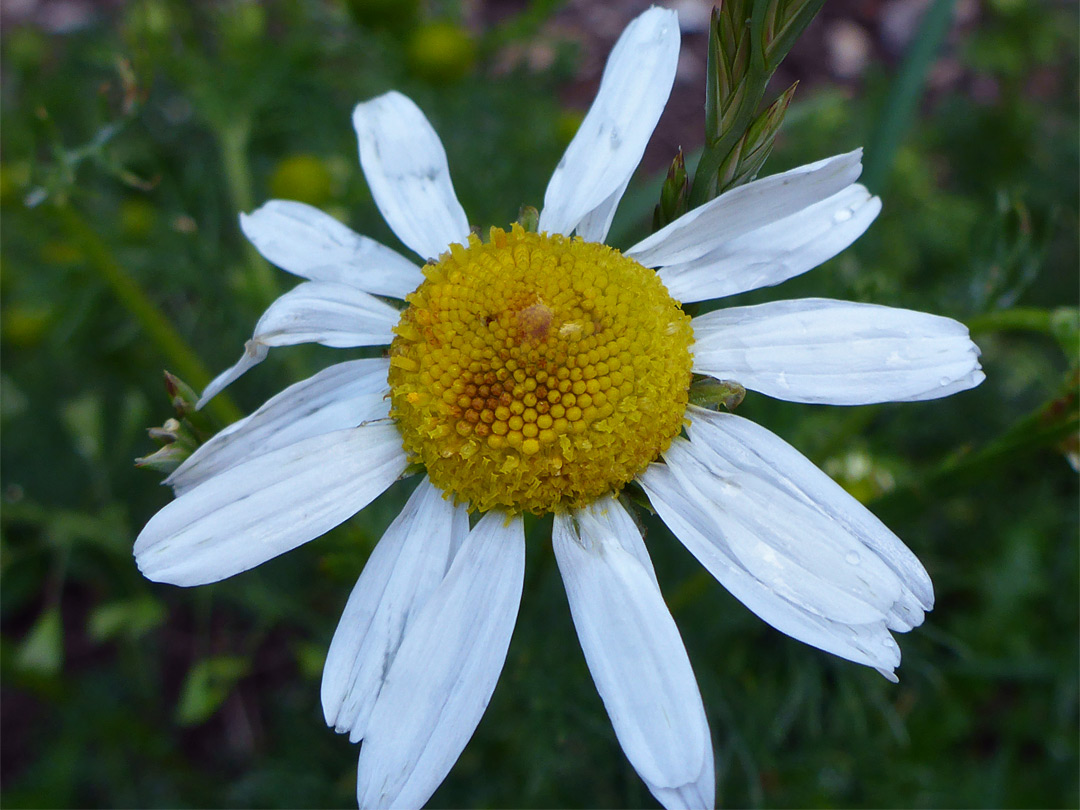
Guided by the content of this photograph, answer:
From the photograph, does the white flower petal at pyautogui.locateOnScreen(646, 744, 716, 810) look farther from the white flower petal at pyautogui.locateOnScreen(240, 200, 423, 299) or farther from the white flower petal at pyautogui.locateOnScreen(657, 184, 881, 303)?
the white flower petal at pyautogui.locateOnScreen(240, 200, 423, 299)

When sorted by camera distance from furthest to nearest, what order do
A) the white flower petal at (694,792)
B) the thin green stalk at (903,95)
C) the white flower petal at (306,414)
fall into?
the thin green stalk at (903,95) → the white flower petal at (306,414) → the white flower petal at (694,792)

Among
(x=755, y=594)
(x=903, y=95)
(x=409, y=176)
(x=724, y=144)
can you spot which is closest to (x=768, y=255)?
(x=724, y=144)

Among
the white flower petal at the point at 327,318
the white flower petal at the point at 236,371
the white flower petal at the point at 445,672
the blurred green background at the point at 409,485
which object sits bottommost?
the blurred green background at the point at 409,485

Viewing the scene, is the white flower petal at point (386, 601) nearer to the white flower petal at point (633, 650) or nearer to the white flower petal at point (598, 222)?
the white flower petal at point (633, 650)

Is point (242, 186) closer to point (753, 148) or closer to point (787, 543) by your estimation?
point (753, 148)

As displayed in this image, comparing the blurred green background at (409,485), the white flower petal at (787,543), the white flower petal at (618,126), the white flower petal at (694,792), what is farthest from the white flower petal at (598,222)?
the white flower petal at (694,792)

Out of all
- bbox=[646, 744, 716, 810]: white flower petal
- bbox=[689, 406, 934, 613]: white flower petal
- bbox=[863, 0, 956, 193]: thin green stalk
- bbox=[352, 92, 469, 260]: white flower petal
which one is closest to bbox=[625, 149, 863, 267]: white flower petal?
bbox=[689, 406, 934, 613]: white flower petal
